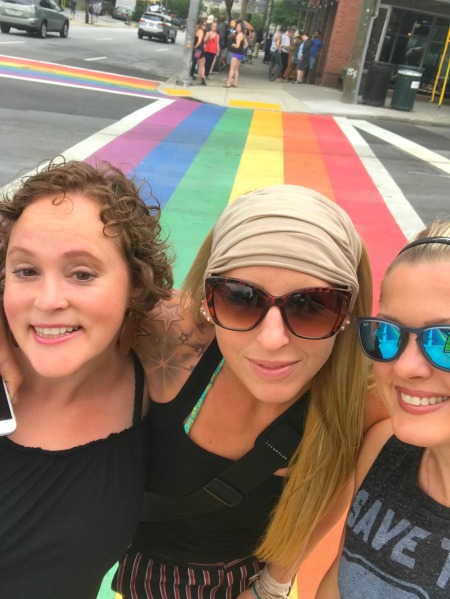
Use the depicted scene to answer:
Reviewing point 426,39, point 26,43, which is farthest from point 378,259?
point 26,43

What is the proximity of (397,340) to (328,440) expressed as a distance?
1.49 feet

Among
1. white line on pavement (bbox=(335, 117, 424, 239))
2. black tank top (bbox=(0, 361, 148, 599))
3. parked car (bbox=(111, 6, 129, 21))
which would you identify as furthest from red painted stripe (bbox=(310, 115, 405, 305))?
parked car (bbox=(111, 6, 129, 21))

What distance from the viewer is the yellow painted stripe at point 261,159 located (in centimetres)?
802

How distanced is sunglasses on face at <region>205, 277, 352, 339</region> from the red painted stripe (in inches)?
129

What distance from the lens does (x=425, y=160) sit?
1120cm

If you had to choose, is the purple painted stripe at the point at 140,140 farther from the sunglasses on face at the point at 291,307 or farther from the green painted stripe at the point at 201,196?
the sunglasses on face at the point at 291,307

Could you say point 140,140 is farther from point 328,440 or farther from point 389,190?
point 328,440

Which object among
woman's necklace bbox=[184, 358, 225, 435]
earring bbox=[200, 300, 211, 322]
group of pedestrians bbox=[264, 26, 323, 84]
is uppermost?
group of pedestrians bbox=[264, 26, 323, 84]

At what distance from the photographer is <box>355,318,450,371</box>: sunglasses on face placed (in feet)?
4.09

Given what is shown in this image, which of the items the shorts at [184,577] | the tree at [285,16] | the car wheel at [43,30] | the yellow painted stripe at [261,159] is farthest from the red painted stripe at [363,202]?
the tree at [285,16]

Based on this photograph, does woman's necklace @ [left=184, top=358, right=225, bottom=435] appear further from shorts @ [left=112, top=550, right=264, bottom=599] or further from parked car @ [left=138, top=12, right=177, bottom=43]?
parked car @ [left=138, top=12, right=177, bottom=43]

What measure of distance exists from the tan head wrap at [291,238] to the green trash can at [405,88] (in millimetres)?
17949

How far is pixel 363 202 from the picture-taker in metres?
7.82

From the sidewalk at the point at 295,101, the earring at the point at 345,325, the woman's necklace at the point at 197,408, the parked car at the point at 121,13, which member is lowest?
the woman's necklace at the point at 197,408
